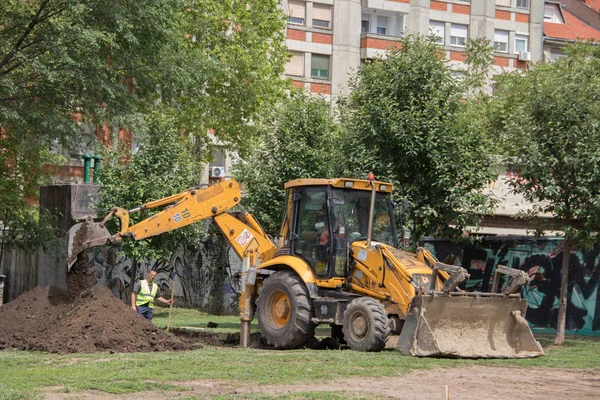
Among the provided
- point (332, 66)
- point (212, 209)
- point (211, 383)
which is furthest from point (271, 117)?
point (332, 66)

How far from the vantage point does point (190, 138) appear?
41.0 metres

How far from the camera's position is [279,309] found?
19328 millimetres

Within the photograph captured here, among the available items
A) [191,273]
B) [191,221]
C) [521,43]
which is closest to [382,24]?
[521,43]

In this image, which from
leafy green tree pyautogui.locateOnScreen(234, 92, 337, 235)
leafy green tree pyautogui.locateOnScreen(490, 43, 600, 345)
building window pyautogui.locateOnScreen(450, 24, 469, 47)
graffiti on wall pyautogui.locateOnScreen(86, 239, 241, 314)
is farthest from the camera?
building window pyautogui.locateOnScreen(450, 24, 469, 47)

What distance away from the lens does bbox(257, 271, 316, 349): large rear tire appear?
18.6 meters

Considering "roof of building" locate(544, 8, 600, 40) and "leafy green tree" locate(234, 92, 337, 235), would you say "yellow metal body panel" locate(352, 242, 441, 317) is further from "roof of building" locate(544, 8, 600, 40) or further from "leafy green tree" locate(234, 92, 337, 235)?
"roof of building" locate(544, 8, 600, 40)

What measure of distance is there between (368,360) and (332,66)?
39092mm

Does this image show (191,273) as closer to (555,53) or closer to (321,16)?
(321,16)

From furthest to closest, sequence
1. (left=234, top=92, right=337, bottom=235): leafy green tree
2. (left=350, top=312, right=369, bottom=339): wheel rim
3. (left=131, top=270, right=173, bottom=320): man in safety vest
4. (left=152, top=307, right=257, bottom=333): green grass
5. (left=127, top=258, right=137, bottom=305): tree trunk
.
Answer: (left=127, top=258, right=137, bottom=305): tree trunk < (left=234, top=92, right=337, bottom=235): leafy green tree < (left=152, top=307, right=257, bottom=333): green grass < (left=131, top=270, right=173, bottom=320): man in safety vest < (left=350, top=312, right=369, bottom=339): wheel rim

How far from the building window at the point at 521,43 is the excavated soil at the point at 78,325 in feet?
146

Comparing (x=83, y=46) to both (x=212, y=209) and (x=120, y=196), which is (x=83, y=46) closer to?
(x=212, y=209)

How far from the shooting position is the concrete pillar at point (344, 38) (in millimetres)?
53750

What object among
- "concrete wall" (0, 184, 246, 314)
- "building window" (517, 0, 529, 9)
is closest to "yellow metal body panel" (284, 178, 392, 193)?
"concrete wall" (0, 184, 246, 314)

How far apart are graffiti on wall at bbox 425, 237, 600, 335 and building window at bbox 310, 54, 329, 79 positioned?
26901 mm
